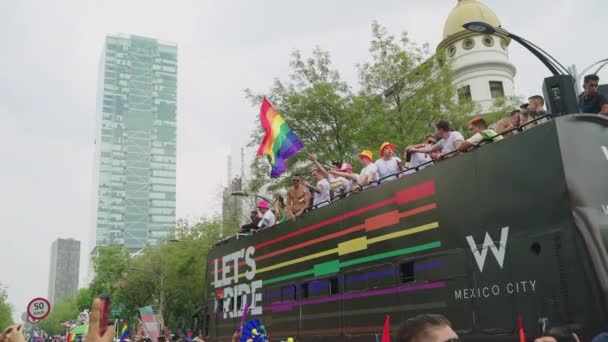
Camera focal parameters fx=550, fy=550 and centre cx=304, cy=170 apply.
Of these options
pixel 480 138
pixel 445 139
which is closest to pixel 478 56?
pixel 445 139

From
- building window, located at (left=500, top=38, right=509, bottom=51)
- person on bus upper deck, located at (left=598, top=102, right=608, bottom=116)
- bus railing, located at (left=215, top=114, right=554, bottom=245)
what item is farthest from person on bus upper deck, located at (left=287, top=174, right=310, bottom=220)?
building window, located at (left=500, top=38, right=509, bottom=51)

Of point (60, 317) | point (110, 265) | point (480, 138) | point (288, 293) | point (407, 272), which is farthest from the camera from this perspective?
point (60, 317)

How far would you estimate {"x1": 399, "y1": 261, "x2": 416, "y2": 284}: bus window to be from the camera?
7.14 metres

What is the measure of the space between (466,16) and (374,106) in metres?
17.4

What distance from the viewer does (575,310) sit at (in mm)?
5238

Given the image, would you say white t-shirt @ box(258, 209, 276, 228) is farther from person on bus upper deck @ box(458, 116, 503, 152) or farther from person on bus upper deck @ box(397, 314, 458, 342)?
person on bus upper deck @ box(397, 314, 458, 342)

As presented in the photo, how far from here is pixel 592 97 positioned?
6.97 meters

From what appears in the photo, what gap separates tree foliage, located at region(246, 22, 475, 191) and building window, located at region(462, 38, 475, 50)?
14739 millimetres

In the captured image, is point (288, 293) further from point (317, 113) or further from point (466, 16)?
point (466, 16)

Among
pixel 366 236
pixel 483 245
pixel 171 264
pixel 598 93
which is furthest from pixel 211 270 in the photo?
pixel 171 264

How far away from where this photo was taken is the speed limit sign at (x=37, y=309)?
12.6m

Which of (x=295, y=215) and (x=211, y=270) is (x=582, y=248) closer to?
(x=295, y=215)

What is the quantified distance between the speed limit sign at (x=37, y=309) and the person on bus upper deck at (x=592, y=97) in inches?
460

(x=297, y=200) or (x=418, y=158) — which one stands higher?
(x=418, y=158)
